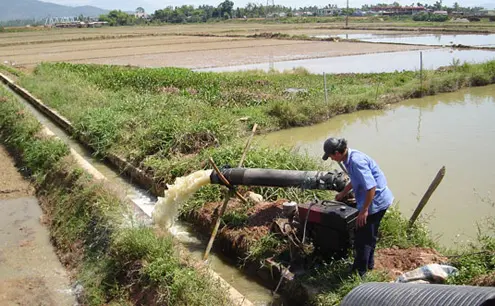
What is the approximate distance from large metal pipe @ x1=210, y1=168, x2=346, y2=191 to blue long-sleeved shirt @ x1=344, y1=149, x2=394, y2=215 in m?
1.04

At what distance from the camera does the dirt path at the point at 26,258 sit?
5.19 meters

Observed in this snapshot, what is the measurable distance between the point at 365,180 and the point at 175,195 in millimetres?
3093

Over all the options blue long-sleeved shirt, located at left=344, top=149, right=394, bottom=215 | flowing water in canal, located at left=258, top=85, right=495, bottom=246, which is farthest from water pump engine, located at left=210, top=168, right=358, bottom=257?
flowing water in canal, located at left=258, top=85, right=495, bottom=246

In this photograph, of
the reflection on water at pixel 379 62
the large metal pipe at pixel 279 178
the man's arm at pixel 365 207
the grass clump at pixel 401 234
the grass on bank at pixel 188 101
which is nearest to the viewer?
the man's arm at pixel 365 207

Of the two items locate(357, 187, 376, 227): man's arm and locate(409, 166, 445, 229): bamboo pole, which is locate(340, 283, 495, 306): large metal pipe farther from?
locate(409, 166, 445, 229): bamboo pole

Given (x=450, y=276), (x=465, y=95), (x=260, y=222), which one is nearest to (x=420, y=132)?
(x=465, y=95)

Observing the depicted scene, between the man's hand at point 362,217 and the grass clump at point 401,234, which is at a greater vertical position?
the man's hand at point 362,217

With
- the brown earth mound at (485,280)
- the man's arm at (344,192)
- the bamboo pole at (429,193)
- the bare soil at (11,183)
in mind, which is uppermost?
the man's arm at (344,192)

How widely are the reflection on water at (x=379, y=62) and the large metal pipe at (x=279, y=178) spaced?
17334 millimetres

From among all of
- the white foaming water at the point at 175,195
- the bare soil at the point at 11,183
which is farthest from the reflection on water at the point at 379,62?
the white foaming water at the point at 175,195

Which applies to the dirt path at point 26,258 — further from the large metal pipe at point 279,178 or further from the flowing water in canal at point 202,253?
the large metal pipe at point 279,178

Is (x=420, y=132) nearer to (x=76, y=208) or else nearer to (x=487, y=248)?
(x=487, y=248)

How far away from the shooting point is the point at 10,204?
792cm

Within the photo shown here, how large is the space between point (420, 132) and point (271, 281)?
24.7ft
